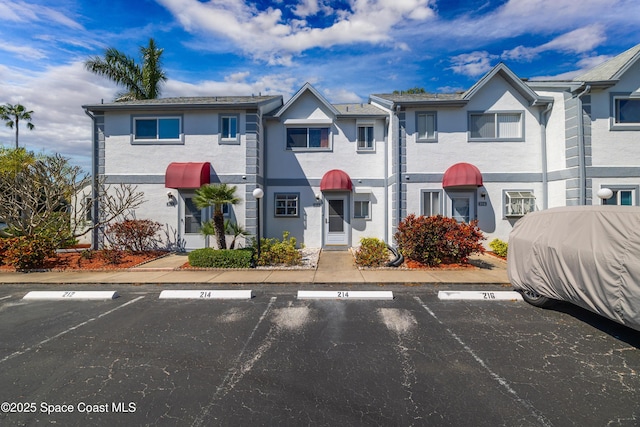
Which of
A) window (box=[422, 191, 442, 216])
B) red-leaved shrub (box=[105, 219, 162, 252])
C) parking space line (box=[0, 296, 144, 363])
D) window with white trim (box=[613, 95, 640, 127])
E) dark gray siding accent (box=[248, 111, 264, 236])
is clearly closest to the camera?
parking space line (box=[0, 296, 144, 363])

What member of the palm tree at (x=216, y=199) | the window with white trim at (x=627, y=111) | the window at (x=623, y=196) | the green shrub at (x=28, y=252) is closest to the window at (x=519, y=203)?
the window at (x=623, y=196)

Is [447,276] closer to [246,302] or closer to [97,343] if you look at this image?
[246,302]

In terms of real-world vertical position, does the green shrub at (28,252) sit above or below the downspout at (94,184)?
below

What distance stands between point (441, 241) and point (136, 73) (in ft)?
80.8

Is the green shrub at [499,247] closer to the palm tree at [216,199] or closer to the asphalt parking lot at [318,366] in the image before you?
the asphalt parking lot at [318,366]

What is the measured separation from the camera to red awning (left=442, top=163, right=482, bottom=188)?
1219 centimetres

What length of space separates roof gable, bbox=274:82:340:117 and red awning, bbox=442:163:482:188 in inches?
234

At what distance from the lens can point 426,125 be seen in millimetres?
13047

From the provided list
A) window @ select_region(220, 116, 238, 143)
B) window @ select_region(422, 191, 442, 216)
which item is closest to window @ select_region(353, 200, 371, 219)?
window @ select_region(422, 191, 442, 216)

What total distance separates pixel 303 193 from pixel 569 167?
1136 cm

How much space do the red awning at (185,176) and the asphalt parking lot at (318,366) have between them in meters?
6.68

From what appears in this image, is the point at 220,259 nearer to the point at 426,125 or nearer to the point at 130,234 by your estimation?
the point at 130,234

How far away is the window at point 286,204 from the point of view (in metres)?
14.1

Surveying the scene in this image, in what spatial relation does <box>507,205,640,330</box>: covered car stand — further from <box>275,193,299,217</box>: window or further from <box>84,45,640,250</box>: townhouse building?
<box>275,193,299,217</box>: window
